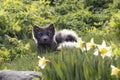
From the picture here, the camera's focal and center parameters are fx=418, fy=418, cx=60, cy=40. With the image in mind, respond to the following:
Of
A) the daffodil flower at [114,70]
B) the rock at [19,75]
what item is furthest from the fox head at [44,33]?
the daffodil flower at [114,70]

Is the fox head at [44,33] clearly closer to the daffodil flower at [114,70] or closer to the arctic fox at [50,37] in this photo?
the arctic fox at [50,37]

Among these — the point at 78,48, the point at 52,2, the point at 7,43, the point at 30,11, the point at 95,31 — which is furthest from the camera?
the point at 52,2

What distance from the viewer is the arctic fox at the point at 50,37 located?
11.3 metres

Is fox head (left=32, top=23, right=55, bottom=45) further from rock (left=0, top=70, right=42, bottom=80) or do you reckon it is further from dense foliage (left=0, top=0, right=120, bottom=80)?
rock (left=0, top=70, right=42, bottom=80)

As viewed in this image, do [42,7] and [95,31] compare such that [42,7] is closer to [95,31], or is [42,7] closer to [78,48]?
[95,31]

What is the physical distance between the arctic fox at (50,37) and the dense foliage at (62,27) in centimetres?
23

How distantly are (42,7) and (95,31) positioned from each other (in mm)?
3252

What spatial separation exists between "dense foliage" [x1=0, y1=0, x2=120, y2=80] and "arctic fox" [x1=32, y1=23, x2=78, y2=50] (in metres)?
0.23

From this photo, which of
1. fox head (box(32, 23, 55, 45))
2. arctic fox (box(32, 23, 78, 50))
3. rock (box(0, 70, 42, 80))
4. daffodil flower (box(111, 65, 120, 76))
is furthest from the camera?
fox head (box(32, 23, 55, 45))

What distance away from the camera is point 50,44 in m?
11.4

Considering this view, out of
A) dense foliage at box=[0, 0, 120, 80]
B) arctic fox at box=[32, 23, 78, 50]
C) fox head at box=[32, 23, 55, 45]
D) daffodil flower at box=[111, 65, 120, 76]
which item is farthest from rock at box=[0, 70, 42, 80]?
fox head at box=[32, 23, 55, 45]

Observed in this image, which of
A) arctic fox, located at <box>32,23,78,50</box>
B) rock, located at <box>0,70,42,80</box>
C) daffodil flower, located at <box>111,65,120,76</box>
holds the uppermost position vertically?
daffodil flower, located at <box>111,65,120,76</box>

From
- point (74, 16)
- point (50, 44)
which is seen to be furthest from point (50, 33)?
point (74, 16)

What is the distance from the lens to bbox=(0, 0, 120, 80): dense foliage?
517 cm
